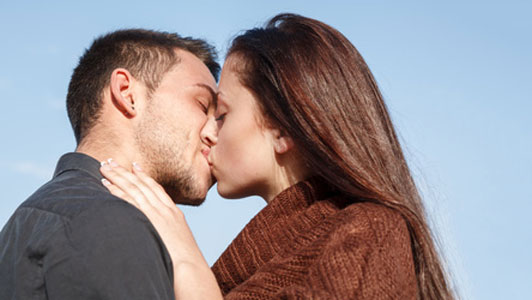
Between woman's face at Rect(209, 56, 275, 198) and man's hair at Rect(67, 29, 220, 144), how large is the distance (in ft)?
2.04

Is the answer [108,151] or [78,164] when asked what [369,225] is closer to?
[78,164]

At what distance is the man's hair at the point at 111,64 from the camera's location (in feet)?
12.1

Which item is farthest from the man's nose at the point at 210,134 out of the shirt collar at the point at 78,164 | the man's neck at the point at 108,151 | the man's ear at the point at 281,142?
the shirt collar at the point at 78,164

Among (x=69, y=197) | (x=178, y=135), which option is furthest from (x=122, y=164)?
(x=69, y=197)

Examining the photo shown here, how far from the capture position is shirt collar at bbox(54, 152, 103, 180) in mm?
2916

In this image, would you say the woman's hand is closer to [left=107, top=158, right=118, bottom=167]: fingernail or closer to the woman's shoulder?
[left=107, top=158, right=118, bottom=167]: fingernail

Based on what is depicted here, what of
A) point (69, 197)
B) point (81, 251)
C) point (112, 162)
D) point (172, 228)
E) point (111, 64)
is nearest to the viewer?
point (81, 251)

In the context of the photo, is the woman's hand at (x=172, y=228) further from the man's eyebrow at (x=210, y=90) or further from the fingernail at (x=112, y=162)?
the man's eyebrow at (x=210, y=90)

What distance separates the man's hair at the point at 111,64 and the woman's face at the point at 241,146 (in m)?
0.62

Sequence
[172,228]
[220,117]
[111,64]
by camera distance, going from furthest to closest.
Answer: [111,64], [220,117], [172,228]

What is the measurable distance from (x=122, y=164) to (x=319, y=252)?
1240mm

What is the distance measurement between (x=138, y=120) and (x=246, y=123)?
0.72m

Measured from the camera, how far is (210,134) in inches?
146

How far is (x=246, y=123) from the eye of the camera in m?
3.18
